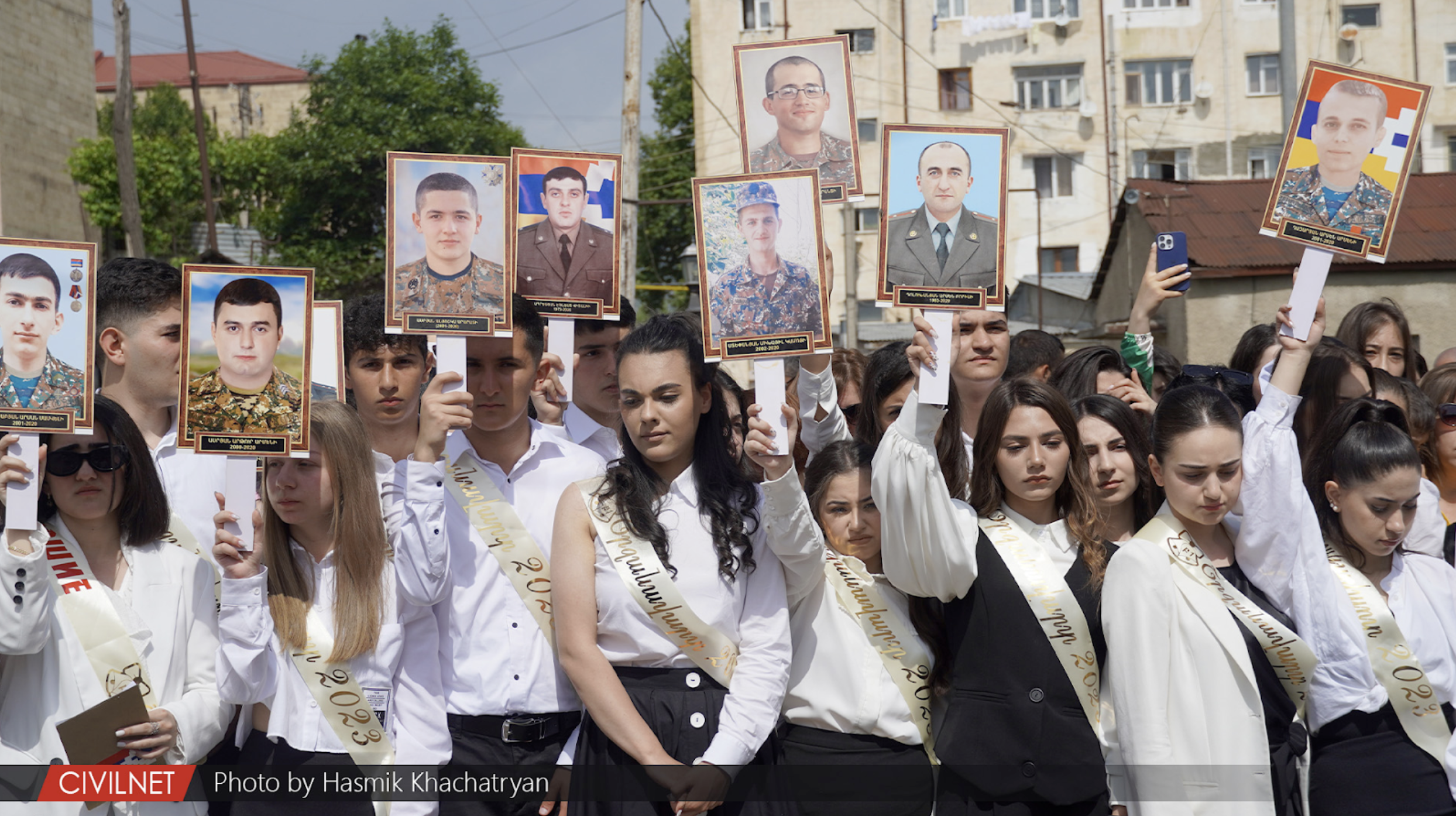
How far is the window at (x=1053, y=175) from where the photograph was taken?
35.0 metres

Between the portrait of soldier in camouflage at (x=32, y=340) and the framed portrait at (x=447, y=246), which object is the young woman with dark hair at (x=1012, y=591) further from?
the portrait of soldier in camouflage at (x=32, y=340)

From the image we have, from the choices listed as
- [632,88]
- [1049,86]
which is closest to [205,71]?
[1049,86]

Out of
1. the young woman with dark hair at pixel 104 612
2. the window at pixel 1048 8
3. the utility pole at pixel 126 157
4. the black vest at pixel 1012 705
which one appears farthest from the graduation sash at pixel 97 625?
the window at pixel 1048 8

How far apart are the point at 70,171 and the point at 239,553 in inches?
998

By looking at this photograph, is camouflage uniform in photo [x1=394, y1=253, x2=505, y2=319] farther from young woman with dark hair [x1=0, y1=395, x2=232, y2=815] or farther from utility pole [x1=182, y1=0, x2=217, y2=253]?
utility pole [x1=182, y1=0, x2=217, y2=253]

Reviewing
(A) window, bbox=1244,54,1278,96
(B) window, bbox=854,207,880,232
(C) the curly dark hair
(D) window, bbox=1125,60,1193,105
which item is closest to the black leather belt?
(C) the curly dark hair

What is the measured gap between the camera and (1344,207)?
451 cm

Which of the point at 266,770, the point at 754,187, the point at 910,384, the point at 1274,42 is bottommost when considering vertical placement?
the point at 266,770

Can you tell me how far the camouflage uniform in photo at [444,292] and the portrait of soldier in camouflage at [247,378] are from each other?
42cm

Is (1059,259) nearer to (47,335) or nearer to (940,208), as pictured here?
(940,208)

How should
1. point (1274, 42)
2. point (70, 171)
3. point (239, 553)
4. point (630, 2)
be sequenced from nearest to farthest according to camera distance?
point (239, 553) < point (630, 2) < point (70, 171) < point (1274, 42)

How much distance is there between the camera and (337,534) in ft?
12.9

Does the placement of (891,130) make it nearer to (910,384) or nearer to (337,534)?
(910,384)

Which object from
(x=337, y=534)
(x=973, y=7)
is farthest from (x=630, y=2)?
(x=973, y=7)
